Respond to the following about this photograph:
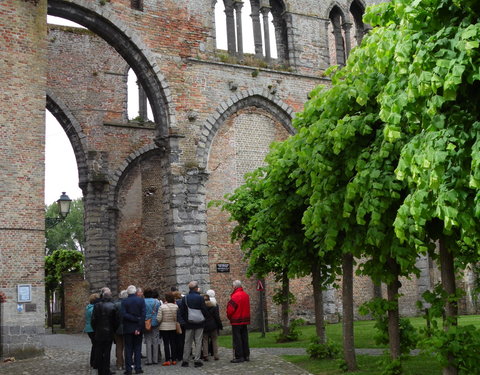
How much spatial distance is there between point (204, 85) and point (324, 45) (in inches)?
210

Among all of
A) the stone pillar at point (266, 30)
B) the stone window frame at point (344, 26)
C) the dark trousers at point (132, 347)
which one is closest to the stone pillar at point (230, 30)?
the stone pillar at point (266, 30)

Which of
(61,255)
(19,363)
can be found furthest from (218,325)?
(61,255)

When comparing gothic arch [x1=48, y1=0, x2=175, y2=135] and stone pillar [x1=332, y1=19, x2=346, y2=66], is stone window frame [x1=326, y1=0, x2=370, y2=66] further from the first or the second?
gothic arch [x1=48, y1=0, x2=175, y2=135]

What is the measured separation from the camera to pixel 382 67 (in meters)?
5.20

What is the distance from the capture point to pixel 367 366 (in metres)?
9.83

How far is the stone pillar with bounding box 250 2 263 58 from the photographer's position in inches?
805

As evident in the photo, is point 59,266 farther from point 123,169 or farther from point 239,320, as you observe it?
point 239,320

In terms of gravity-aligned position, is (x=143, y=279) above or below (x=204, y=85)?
below

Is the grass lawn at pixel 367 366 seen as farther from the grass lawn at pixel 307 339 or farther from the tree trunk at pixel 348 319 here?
the grass lawn at pixel 307 339

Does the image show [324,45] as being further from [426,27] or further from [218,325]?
[426,27]

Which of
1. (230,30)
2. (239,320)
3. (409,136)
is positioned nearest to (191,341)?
(239,320)

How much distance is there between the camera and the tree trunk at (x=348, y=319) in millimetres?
9391

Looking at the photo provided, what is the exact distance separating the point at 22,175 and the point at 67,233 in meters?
51.7

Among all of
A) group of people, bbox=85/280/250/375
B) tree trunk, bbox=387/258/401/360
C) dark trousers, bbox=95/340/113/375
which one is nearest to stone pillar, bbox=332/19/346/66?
group of people, bbox=85/280/250/375
